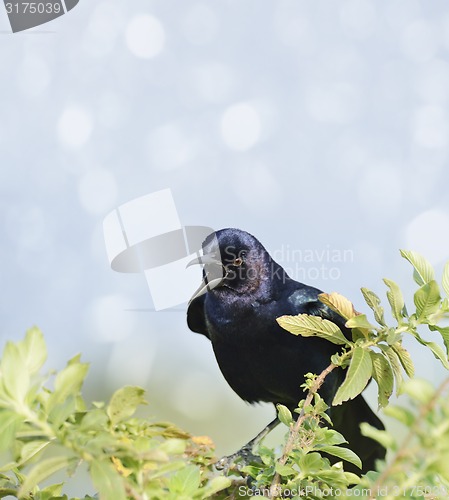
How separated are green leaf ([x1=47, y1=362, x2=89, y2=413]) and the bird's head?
1.44 m

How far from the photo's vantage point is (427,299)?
770 millimetres

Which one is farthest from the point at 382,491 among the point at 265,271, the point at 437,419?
the point at 265,271

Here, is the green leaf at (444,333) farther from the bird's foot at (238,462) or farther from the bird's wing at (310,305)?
the bird's wing at (310,305)

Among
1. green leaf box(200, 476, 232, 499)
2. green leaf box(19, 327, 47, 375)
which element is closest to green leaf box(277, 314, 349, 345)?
green leaf box(200, 476, 232, 499)

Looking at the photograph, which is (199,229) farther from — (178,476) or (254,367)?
(178,476)

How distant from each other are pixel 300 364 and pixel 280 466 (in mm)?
1110

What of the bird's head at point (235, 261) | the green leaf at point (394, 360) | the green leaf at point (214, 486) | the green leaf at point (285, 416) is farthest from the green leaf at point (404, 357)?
the bird's head at point (235, 261)

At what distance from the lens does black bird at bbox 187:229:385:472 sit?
71.1 inches

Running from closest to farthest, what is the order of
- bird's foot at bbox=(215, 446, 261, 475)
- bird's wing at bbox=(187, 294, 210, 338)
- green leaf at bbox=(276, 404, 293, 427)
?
green leaf at bbox=(276, 404, 293, 427) → bird's foot at bbox=(215, 446, 261, 475) → bird's wing at bbox=(187, 294, 210, 338)

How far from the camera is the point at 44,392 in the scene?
0.51 m

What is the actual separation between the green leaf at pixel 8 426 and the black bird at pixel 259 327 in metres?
1.33

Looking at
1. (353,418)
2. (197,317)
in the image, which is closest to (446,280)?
(353,418)

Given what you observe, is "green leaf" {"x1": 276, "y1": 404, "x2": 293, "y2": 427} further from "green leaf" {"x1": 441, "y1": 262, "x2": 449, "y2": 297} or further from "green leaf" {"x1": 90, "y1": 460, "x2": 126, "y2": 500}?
"green leaf" {"x1": 90, "y1": 460, "x2": 126, "y2": 500}

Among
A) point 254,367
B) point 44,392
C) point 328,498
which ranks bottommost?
point 254,367
